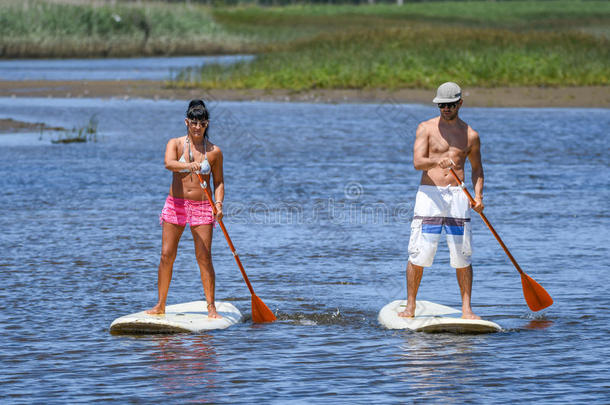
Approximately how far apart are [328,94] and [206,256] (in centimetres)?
2689

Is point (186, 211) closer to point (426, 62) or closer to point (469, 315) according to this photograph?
point (469, 315)

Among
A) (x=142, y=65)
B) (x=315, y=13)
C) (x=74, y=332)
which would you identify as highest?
(x=315, y=13)

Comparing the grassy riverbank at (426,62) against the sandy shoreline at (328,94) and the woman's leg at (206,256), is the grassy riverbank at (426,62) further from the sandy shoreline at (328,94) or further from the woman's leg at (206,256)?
the woman's leg at (206,256)

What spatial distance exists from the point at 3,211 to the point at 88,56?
4374 centimetres

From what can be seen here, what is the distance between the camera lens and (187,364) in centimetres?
805

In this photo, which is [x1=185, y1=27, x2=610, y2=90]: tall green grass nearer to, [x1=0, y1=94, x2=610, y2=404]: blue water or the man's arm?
[x1=0, y1=94, x2=610, y2=404]: blue water

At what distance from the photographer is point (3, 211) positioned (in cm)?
1552

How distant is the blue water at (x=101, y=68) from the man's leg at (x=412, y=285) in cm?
3251

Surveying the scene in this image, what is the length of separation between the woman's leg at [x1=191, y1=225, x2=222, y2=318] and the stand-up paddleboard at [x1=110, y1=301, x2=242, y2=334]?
11 centimetres

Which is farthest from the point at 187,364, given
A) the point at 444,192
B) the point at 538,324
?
the point at 538,324

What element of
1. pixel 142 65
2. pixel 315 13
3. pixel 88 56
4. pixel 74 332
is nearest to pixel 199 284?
pixel 74 332

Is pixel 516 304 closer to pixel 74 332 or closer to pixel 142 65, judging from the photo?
pixel 74 332

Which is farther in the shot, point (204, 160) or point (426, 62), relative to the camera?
point (426, 62)

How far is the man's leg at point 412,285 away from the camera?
8875mm
